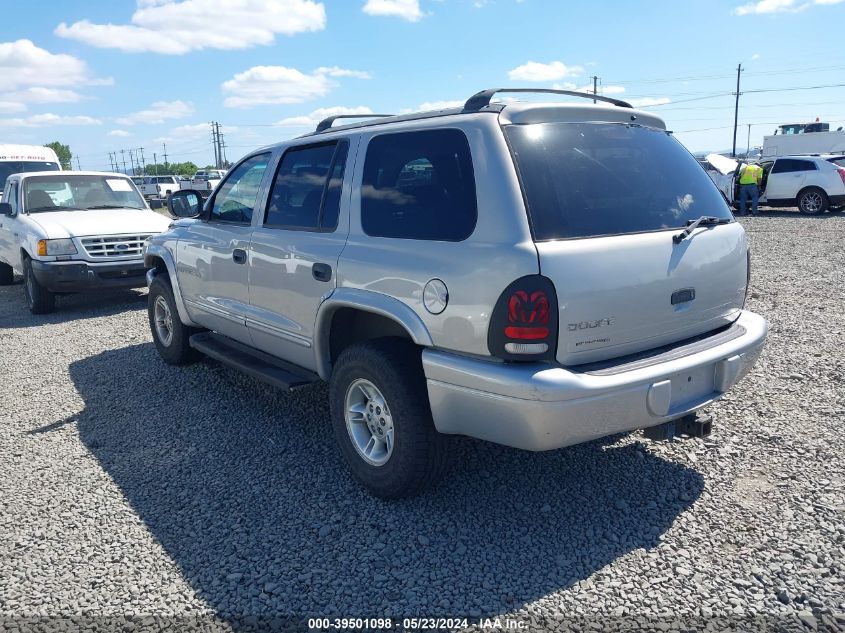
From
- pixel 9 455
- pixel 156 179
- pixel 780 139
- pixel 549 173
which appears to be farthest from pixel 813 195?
pixel 156 179

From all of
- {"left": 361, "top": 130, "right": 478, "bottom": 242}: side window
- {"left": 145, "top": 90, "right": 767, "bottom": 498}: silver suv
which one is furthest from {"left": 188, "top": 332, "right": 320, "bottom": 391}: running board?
{"left": 361, "top": 130, "right": 478, "bottom": 242}: side window

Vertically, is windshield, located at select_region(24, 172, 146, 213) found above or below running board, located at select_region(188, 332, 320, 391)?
above

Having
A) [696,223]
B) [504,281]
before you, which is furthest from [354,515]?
[696,223]

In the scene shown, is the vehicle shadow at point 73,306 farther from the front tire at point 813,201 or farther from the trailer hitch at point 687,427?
the front tire at point 813,201

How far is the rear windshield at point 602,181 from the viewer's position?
3.11 metres

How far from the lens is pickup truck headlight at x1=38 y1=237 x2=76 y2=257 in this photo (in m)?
8.73

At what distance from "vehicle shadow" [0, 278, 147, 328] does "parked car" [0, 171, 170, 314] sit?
0.74 feet

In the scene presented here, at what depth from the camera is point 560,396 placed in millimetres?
2863

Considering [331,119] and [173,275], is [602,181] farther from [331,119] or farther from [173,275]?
[173,275]

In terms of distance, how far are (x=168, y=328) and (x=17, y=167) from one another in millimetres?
10223

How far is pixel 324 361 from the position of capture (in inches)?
161

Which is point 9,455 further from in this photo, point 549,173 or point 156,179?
point 156,179

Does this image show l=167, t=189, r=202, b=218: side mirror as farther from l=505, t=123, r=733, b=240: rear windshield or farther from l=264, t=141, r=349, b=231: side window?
A: l=505, t=123, r=733, b=240: rear windshield

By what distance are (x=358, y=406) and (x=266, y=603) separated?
3.91 ft
